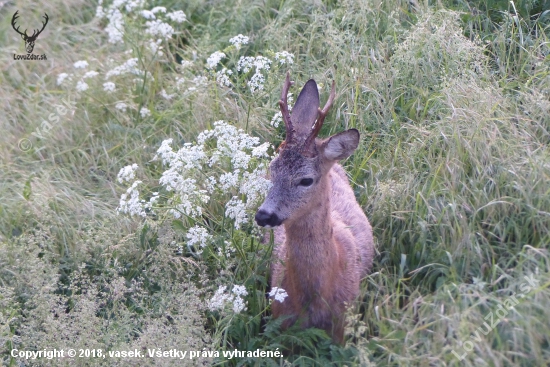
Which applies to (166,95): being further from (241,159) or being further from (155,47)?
(241,159)

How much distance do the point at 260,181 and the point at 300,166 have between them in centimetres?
22

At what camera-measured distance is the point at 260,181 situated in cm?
405

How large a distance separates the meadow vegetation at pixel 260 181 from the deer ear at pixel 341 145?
35cm

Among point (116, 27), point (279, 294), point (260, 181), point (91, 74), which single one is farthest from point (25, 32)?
point (279, 294)

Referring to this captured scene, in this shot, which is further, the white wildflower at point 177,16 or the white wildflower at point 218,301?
the white wildflower at point 177,16

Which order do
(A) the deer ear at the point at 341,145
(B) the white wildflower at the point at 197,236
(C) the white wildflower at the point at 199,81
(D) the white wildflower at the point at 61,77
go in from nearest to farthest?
1. (A) the deer ear at the point at 341,145
2. (B) the white wildflower at the point at 197,236
3. (C) the white wildflower at the point at 199,81
4. (D) the white wildflower at the point at 61,77

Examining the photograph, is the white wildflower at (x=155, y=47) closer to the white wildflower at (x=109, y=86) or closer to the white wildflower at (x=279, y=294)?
the white wildflower at (x=109, y=86)

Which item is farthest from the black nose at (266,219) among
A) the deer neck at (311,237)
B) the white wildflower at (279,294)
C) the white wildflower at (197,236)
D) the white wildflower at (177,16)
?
the white wildflower at (177,16)

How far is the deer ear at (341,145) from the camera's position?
4.03 meters

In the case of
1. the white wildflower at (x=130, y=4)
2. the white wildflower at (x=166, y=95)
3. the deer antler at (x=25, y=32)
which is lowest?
the white wildflower at (x=166, y=95)

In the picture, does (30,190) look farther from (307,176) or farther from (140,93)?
(307,176)

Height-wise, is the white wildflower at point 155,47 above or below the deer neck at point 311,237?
above

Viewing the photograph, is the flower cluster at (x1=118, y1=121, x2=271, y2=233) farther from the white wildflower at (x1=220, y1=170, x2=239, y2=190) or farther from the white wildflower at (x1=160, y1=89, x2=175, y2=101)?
the white wildflower at (x1=160, y1=89, x2=175, y2=101)

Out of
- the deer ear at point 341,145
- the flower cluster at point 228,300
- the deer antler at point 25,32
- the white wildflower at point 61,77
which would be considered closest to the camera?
the flower cluster at point 228,300
